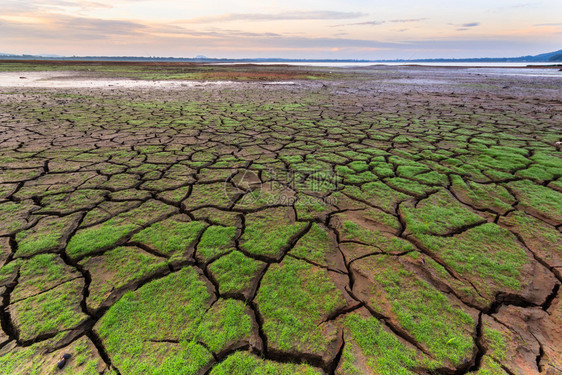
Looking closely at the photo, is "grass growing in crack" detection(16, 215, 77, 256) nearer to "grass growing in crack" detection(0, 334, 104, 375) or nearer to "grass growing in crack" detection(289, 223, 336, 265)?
"grass growing in crack" detection(0, 334, 104, 375)

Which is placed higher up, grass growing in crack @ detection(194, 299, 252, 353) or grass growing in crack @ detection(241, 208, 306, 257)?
grass growing in crack @ detection(241, 208, 306, 257)

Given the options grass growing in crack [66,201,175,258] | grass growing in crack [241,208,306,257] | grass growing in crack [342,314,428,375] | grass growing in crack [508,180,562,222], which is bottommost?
grass growing in crack [342,314,428,375]

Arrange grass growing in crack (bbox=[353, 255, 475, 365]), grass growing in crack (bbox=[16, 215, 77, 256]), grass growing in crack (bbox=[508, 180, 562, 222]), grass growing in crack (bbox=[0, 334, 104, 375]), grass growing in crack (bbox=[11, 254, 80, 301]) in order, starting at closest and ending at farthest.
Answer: grass growing in crack (bbox=[0, 334, 104, 375]) < grass growing in crack (bbox=[353, 255, 475, 365]) < grass growing in crack (bbox=[11, 254, 80, 301]) < grass growing in crack (bbox=[16, 215, 77, 256]) < grass growing in crack (bbox=[508, 180, 562, 222])

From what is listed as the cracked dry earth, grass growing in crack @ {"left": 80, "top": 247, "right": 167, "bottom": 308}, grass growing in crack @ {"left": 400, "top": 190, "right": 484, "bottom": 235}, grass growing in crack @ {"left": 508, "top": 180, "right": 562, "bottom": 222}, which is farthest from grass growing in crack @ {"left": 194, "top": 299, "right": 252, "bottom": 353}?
grass growing in crack @ {"left": 508, "top": 180, "right": 562, "bottom": 222}

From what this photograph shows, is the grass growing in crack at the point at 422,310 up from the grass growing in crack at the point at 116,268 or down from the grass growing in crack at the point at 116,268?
down

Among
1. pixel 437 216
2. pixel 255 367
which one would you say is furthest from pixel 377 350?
pixel 437 216

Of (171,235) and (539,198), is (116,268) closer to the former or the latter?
(171,235)

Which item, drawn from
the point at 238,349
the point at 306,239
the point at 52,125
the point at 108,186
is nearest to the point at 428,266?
the point at 306,239

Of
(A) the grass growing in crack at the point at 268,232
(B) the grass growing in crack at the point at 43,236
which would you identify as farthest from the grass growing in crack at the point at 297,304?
(B) the grass growing in crack at the point at 43,236

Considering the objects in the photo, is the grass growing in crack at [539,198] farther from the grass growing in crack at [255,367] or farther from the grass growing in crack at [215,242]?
the grass growing in crack at [215,242]
